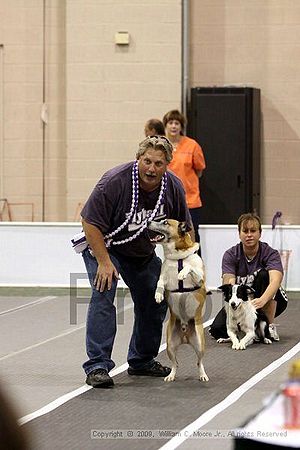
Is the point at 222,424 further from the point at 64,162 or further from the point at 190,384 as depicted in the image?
the point at 64,162

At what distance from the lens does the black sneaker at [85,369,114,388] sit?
5254 millimetres

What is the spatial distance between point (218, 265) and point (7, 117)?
13.2ft

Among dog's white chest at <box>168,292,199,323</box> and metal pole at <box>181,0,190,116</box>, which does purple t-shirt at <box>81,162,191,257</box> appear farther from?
metal pole at <box>181,0,190,116</box>

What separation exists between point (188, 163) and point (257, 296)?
9.33 ft

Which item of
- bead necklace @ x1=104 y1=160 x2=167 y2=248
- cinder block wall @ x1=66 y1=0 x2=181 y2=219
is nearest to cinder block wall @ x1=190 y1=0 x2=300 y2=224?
cinder block wall @ x1=66 y1=0 x2=181 y2=219

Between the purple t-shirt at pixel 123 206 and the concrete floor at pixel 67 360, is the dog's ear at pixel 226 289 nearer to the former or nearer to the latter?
the concrete floor at pixel 67 360

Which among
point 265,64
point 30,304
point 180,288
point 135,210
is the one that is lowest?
point 30,304

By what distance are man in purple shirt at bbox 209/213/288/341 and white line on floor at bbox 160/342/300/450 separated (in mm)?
416

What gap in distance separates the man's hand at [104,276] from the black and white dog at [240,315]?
1433 mm

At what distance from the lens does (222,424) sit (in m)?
4.48

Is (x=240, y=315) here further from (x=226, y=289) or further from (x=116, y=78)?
(x=116, y=78)

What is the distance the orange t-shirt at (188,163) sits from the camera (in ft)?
30.6

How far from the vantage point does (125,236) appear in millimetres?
5312

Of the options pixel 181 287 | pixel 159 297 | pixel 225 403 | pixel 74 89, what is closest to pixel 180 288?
pixel 181 287
